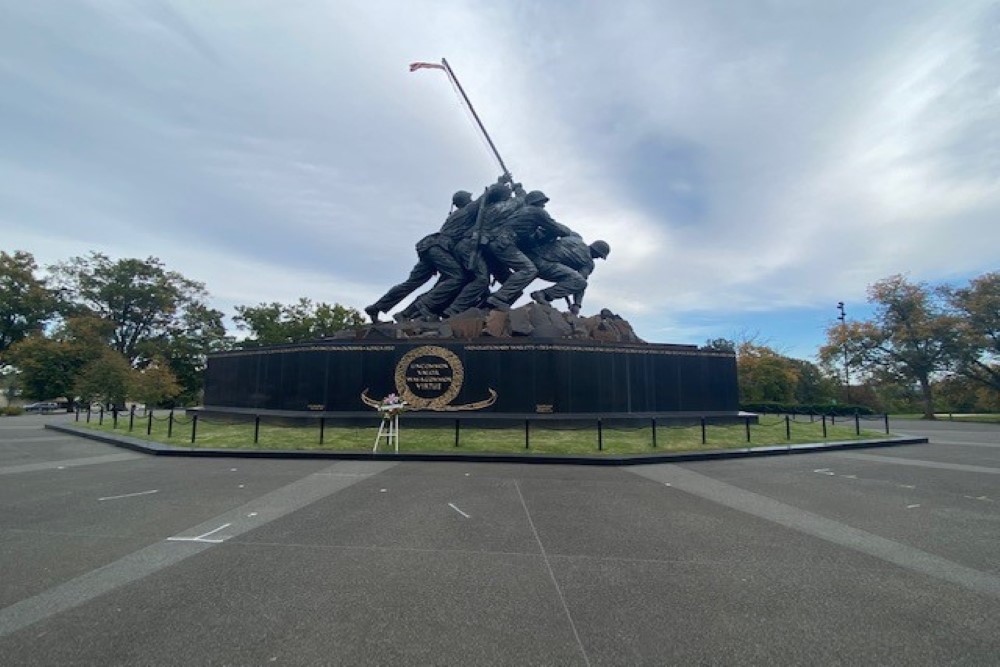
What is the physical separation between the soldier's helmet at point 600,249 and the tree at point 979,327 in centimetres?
3183

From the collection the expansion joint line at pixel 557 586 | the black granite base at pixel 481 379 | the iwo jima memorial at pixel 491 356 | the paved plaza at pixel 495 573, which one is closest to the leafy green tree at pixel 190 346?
the iwo jima memorial at pixel 491 356

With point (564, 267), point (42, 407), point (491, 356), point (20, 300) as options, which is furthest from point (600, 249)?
point (42, 407)

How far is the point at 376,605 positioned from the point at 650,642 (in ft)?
6.70

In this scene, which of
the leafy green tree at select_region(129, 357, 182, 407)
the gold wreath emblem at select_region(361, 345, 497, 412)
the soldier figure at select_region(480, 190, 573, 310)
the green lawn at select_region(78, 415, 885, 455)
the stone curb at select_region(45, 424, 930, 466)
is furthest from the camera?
the leafy green tree at select_region(129, 357, 182, 407)

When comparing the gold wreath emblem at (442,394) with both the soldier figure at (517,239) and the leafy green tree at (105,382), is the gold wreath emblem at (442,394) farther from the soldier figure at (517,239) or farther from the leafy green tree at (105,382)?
the leafy green tree at (105,382)

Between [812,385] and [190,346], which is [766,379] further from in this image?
[190,346]

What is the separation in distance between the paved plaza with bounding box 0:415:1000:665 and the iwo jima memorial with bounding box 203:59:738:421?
8.95 meters

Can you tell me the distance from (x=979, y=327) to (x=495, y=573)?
47532 millimetres

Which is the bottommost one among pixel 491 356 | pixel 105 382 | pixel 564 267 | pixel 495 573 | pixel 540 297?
pixel 495 573

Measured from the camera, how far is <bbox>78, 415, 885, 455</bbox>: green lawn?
13.1 m

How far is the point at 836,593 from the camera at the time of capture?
13.0 ft

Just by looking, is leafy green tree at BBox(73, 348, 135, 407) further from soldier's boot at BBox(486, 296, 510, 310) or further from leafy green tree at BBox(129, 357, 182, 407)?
soldier's boot at BBox(486, 296, 510, 310)

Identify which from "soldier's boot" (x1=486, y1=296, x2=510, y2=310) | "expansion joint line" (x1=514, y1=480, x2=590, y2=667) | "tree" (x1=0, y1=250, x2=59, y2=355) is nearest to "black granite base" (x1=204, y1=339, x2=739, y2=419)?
"soldier's boot" (x1=486, y1=296, x2=510, y2=310)

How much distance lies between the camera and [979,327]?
35.2 metres
